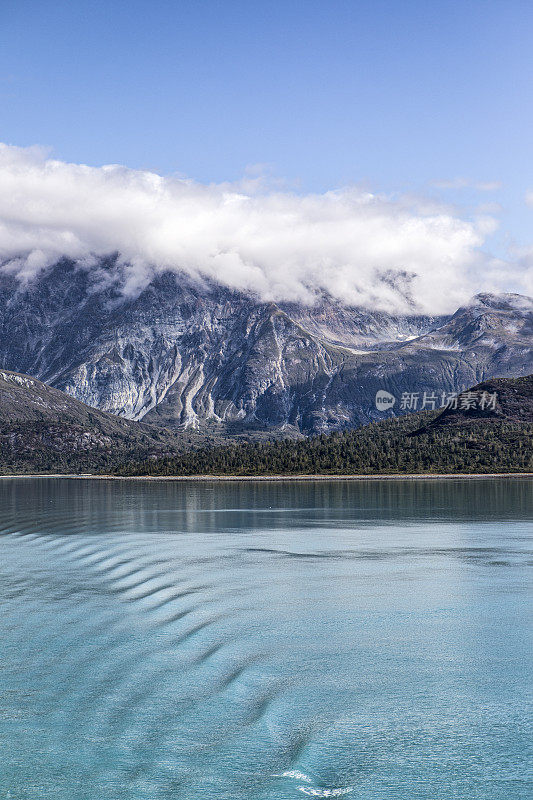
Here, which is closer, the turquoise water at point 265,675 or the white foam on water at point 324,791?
the white foam on water at point 324,791

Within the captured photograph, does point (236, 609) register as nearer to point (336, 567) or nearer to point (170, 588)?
point (170, 588)

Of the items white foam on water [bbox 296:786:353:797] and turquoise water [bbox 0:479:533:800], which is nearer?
white foam on water [bbox 296:786:353:797]

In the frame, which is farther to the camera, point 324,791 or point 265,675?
point 265,675

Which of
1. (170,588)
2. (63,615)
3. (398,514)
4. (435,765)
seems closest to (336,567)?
(170,588)

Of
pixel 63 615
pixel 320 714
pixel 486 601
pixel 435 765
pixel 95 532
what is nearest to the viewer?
pixel 435 765

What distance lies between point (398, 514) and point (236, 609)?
93.2m

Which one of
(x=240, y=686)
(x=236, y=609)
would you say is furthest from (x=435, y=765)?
(x=236, y=609)

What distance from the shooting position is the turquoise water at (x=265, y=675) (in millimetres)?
28438

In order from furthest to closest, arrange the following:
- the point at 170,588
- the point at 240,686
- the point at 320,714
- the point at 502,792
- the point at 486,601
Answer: the point at 170,588
the point at 486,601
the point at 240,686
the point at 320,714
the point at 502,792

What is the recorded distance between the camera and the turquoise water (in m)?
28.4

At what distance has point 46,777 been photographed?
28.1 meters

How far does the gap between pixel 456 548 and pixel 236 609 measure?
139 ft

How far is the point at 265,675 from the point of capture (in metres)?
40.0

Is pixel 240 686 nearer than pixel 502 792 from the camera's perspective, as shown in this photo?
No
